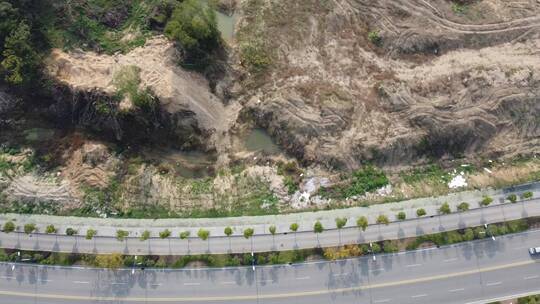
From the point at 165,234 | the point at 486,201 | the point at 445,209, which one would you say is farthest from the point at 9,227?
the point at 486,201

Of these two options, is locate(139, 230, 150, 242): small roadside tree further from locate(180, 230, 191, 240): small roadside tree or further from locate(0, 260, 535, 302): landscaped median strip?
locate(0, 260, 535, 302): landscaped median strip

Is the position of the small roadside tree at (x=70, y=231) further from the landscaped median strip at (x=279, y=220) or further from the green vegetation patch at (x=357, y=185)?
the green vegetation patch at (x=357, y=185)

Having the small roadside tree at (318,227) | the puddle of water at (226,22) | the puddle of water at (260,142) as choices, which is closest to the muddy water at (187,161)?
the puddle of water at (260,142)

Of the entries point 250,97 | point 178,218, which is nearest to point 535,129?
point 250,97

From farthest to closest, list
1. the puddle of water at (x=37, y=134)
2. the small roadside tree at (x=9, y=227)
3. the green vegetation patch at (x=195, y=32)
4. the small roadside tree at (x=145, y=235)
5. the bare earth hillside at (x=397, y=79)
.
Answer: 1. the puddle of water at (x=37, y=134)
2. the bare earth hillside at (x=397, y=79)
3. the green vegetation patch at (x=195, y=32)
4. the small roadside tree at (x=145, y=235)
5. the small roadside tree at (x=9, y=227)

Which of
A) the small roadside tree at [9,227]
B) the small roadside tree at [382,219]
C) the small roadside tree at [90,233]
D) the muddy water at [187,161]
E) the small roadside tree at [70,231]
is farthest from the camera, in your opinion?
the muddy water at [187,161]

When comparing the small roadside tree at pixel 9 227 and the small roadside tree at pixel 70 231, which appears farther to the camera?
the small roadside tree at pixel 70 231
